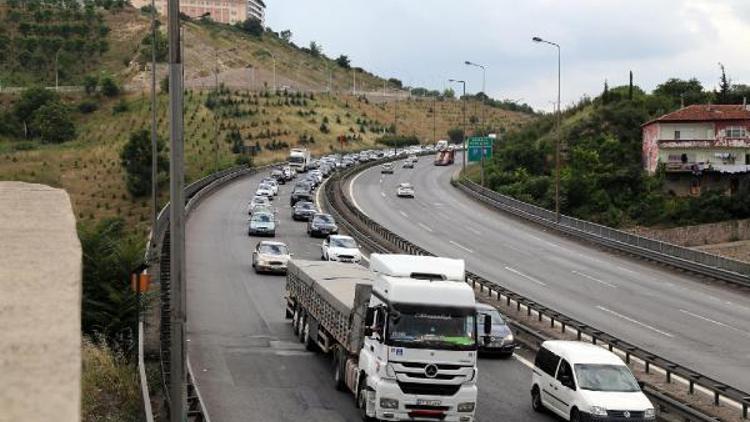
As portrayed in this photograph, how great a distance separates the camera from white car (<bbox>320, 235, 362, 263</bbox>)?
44.4m

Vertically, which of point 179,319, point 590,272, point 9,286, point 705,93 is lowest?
point 590,272

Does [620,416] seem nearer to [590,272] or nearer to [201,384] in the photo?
[201,384]

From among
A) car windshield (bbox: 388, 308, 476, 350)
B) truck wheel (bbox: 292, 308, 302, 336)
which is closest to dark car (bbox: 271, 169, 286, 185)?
truck wheel (bbox: 292, 308, 302, 336)

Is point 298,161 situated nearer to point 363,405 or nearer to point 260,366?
point 260,366

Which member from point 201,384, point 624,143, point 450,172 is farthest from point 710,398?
point 450,172

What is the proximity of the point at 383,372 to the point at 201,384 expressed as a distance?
19.5 feet

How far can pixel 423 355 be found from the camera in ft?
61.1

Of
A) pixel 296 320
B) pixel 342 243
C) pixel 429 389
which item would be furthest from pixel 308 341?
pixel 342 243

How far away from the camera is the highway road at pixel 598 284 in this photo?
3091 centimetres

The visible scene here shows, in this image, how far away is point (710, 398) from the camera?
22422mm

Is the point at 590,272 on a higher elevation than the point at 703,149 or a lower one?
lower

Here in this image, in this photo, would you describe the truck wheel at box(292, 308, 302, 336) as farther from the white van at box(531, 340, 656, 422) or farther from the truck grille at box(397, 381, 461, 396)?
the truck grille at box(397, 381, 461, 396)

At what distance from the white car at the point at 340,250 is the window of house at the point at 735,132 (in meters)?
47.4

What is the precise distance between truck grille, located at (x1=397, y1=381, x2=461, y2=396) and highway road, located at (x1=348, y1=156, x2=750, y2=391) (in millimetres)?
9814
